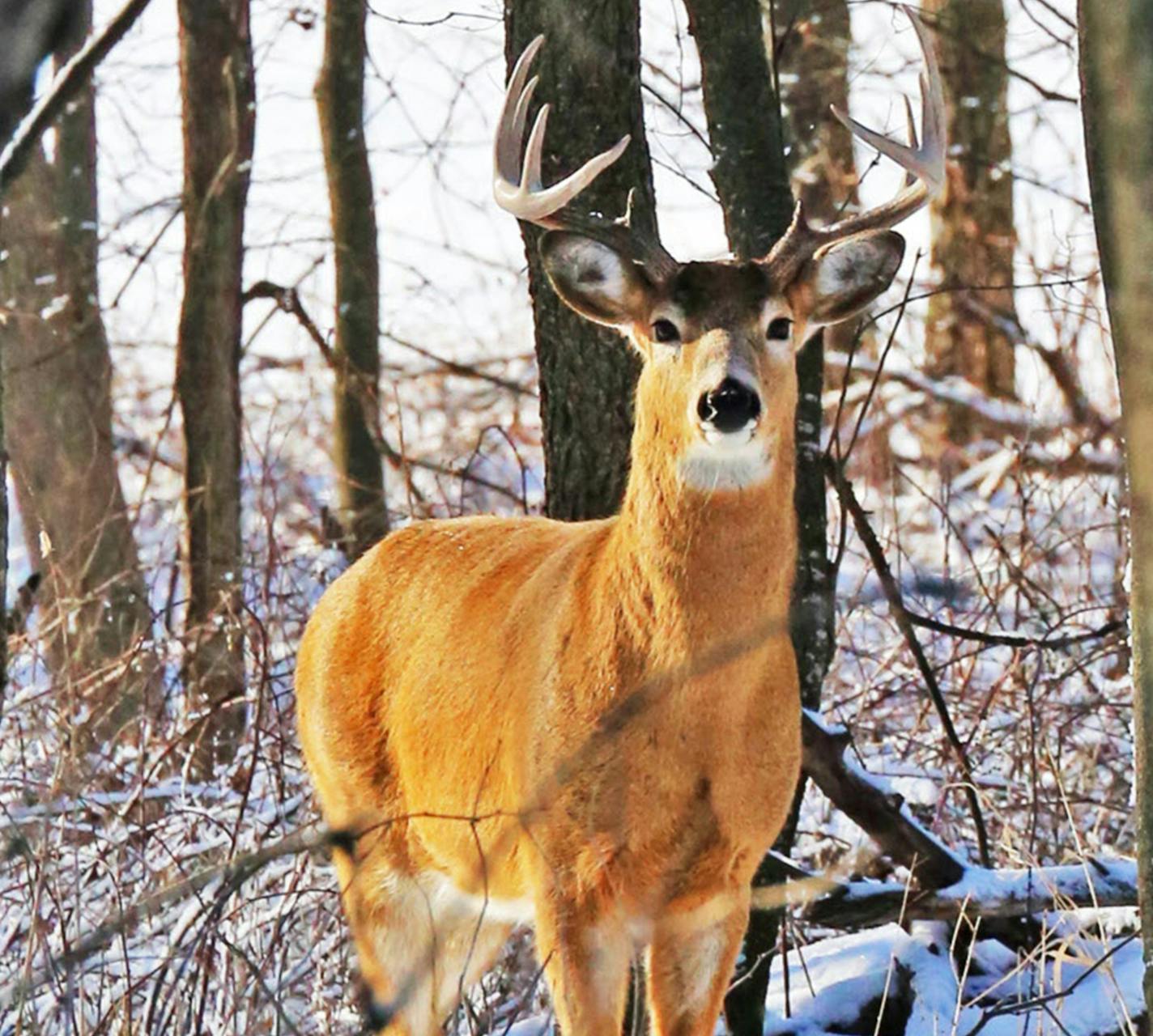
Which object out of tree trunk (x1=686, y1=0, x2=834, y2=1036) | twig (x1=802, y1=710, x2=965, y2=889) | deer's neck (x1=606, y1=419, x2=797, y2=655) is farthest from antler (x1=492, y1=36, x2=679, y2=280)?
twig (x1=802, y1=710, x2=965, y2=889)

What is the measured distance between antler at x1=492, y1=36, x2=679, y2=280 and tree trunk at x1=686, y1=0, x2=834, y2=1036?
80 centimetres

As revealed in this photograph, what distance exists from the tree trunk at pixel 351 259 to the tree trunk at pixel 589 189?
3.97m

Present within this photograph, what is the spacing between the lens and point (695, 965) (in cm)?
483

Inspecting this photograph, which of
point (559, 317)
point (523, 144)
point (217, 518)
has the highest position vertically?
point (523, 144)

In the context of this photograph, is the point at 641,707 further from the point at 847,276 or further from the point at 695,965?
the point at 847,276

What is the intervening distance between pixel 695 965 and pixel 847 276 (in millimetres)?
1757

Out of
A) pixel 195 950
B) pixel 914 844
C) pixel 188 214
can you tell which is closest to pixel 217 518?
pixel 188 214

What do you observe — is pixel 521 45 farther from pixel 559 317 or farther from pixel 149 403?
pixel 149 403

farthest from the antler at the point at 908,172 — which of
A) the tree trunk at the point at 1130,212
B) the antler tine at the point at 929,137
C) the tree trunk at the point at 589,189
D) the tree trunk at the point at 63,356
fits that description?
the tree trunk at the point at 63,356

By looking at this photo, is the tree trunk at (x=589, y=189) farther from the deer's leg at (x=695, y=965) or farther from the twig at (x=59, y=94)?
the deer's leg at (x=695, y=965)

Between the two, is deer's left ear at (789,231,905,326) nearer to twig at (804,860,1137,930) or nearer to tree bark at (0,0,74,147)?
twig at (804,860,1137,930)

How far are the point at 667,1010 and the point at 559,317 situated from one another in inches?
79.3

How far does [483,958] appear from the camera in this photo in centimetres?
580

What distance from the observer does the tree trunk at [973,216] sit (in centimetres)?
1445
